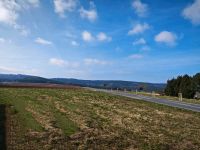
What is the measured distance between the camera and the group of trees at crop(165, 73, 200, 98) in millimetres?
72500

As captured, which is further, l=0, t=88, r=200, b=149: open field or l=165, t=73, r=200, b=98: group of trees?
l=165, t=73, r=200, b=98: group of trees

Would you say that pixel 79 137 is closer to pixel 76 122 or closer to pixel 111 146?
pixel 111 146

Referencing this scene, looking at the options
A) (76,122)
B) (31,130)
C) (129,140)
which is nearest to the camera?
(129,140)

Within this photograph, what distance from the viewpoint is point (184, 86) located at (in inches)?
2872

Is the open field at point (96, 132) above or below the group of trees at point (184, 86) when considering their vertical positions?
below

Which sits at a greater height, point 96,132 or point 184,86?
point 184,86

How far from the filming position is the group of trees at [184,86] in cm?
7250

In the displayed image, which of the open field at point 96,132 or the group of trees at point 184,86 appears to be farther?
the group of trees at point 184,86

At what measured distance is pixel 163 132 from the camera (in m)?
16.8

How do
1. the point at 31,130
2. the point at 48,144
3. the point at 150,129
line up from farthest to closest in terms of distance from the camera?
the point at 150,129 < the point at 31,130 < the point at 48,144

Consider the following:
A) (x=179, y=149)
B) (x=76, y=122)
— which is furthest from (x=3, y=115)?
(x=179, y=149)

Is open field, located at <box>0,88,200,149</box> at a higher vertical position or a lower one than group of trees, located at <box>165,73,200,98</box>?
lower

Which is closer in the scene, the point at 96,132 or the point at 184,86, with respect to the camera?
the point at 96,132

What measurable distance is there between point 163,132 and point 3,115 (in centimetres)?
956
